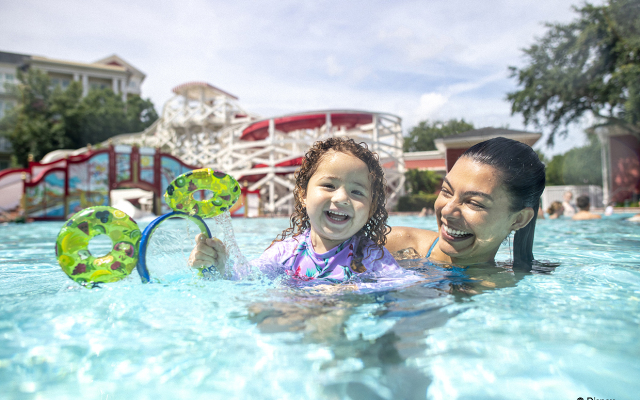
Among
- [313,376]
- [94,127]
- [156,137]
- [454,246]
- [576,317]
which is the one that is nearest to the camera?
[313,376]

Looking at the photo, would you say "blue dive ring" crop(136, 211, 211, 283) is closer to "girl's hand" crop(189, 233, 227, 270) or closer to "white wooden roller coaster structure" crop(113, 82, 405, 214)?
"girl's hand" crop(189, 233, 227, 270)

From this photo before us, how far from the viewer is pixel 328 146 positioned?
8.09 ft

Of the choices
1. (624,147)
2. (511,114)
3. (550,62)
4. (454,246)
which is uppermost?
(550,62)

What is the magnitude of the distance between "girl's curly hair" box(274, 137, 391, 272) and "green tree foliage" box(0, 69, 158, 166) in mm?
40233

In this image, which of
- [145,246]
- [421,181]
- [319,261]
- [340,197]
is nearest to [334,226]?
[340,197]

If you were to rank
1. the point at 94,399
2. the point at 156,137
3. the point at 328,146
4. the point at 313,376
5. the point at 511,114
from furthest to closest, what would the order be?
the point at 156,137
the point at 511,114
the point at 328,146
the point at 313,376
the point at 94,399

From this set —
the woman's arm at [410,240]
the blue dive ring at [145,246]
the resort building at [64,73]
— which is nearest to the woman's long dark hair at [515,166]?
the woman's arm at [410,240]

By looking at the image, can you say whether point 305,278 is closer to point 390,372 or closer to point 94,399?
point 390,372

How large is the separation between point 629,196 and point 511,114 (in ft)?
25.1

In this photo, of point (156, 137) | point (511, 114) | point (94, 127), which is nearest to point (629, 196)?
point (511, 114)

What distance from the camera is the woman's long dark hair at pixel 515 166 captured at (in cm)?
211

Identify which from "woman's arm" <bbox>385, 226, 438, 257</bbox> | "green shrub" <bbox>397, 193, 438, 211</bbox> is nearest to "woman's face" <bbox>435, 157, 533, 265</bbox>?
"woman's arm" <bbox>385, 226, 438, 257</bbox>

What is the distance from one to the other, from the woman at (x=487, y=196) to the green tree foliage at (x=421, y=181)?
20.9 meters

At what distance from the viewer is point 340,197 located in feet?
7.04
